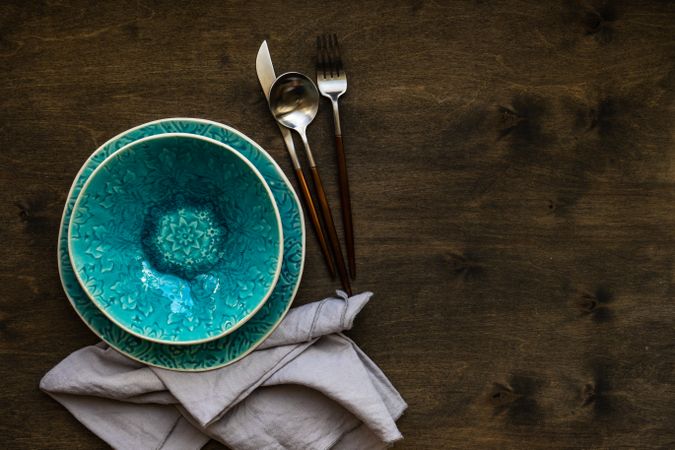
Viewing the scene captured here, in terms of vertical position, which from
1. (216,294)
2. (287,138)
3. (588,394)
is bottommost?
(588,394)

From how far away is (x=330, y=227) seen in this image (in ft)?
2.64

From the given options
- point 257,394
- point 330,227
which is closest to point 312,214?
point 330,227

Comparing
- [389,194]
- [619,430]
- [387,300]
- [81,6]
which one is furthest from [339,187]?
[619,430]

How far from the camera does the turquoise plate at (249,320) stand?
0.74m

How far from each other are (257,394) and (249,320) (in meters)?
0.12

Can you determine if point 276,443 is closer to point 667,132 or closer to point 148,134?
point 148,134

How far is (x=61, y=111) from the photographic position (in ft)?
2.65

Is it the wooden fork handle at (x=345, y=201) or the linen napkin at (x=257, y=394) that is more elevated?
the wooden fork handle at (x=345, y=201)

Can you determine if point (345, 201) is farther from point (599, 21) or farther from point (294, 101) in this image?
point (599, 21)

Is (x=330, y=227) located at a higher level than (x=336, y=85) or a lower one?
lower

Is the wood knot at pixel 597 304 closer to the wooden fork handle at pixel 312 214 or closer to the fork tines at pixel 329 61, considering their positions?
the wooden fork handle at pixel 312 214

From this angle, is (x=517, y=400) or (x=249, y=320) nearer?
(x=249, y=320)

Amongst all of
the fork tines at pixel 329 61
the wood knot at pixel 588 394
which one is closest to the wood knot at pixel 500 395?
the wood knot at pixel 588 394

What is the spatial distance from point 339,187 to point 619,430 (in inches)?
21.3
